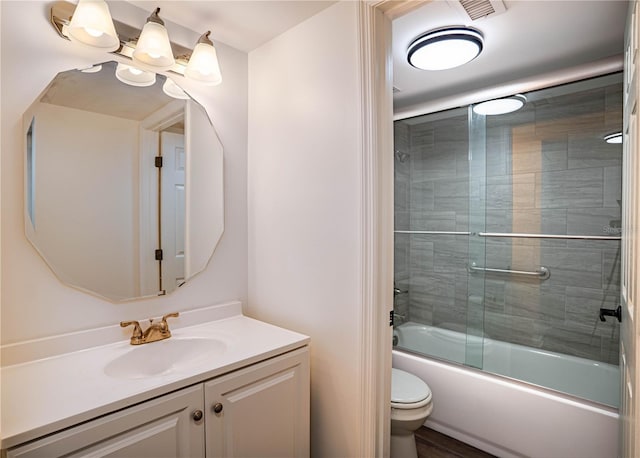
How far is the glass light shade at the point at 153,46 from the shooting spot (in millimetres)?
1333

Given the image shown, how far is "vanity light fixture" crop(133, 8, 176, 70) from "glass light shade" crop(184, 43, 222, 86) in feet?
0.36

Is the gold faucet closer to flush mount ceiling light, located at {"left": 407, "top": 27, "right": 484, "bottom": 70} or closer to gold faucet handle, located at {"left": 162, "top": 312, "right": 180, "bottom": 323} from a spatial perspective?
gold faucet handle, located at {"left": 162, "top": 312, "right": 180, "bottom": 323}

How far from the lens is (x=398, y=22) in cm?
159

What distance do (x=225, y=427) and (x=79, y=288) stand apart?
29.7 inches

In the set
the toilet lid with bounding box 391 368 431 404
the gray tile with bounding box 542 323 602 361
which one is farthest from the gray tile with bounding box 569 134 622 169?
the toilet lid with bounding box 391 368 431 404

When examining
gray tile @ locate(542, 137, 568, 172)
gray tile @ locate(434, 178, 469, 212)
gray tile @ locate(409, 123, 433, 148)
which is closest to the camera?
gray tile @ locate(542, 137, 568, 172)

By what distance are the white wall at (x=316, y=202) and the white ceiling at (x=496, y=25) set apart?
0.39 feet

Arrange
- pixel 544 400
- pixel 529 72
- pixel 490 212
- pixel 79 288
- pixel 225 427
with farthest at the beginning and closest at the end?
pixel 490 212, pixel 529 72, pixel 544 400, pixel 79 288, pixel 225 427

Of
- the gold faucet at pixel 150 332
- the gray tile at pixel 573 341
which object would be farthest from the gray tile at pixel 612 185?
the gold faucet at pixel 150 332

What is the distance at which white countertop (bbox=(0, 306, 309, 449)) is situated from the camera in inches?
32.0

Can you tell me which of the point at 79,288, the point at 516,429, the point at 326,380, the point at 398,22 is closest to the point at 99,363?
the point at 79,288

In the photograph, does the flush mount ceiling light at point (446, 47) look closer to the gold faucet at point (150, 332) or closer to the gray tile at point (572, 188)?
the gray tile at point (572, 188)

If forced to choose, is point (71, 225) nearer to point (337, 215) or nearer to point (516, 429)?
point (337, 215)

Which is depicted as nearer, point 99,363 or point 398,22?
point 99,363
